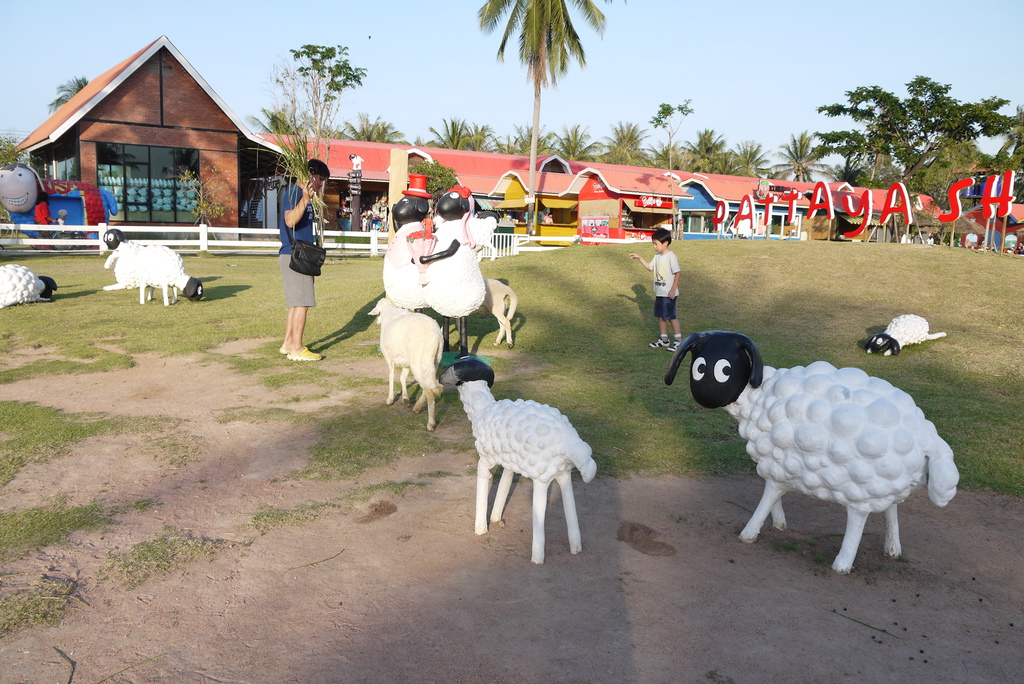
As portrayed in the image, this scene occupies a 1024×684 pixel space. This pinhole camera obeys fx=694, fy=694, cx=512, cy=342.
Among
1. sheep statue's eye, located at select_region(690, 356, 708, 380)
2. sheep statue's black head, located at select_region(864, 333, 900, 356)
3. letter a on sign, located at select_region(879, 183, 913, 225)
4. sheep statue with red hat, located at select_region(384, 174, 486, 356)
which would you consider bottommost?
sheep statue's black head, located at select_region(864, 333, 900, 356)

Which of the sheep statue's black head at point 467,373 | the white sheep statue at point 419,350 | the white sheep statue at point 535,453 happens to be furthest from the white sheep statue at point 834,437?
the white sheep statue at point 419,350

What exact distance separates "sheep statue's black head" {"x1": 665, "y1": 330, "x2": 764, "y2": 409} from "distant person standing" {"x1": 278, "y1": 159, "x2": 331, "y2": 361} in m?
4.99

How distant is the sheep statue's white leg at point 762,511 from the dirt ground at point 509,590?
0.30ft

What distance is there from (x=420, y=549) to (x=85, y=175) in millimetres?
27193

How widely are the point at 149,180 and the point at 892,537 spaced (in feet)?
95.7

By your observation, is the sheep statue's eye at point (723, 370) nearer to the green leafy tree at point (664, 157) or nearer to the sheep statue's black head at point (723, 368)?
the sheep statue's black head at point (723, 368)

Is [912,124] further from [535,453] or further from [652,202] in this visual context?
[535,453]

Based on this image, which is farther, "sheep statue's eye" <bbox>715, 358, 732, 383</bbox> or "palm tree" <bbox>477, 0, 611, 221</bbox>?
"palm tree" <bbox>477, 0, 611, 221</bbox>

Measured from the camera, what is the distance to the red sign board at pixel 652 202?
29.2 meters

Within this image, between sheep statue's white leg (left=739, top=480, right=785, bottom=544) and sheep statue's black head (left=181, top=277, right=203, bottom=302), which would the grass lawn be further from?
sheep statue's white leg (left=739, top=480, right=785, bottom=544)

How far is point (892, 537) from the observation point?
12.1 ft

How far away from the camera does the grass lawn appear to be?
574 centimetres

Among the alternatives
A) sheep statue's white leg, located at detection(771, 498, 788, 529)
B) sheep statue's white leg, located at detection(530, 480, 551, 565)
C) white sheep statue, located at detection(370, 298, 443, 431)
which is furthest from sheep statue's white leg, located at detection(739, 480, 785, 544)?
white sheep statue, located at detection(370, 298, 443, 431)

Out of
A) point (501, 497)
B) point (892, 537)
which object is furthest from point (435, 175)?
point (892, 537)
